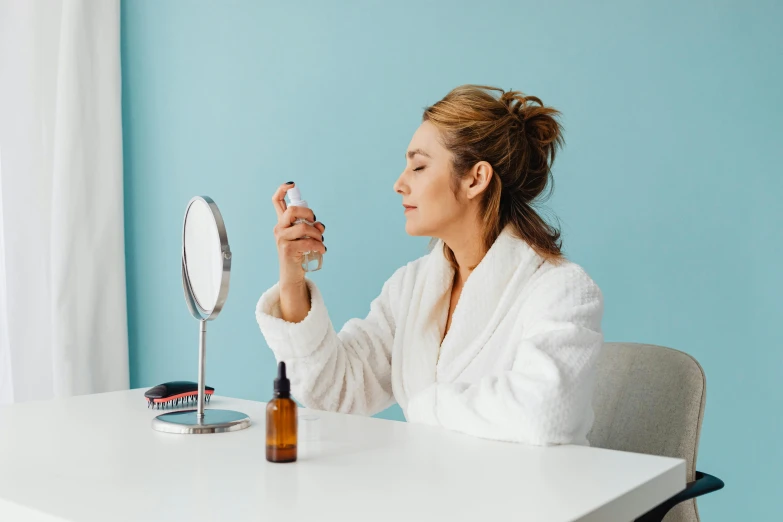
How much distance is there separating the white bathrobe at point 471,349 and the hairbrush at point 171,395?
0.20m

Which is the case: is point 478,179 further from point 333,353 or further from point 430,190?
point 333,353

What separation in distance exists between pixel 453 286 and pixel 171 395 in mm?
650

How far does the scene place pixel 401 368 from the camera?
62.2 inches

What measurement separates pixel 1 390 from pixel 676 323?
6.60 feet

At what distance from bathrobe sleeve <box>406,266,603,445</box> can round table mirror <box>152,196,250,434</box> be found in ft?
1.00

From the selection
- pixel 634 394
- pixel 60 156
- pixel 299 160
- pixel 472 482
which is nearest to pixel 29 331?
pixel 60 156

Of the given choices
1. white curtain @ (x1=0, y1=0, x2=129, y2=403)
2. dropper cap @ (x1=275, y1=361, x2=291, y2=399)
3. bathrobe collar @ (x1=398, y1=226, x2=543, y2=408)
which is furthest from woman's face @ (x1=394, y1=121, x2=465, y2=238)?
white curtain @ (x1=0, y1=0, x2=129, y2=403)

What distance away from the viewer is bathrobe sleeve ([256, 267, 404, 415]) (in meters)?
1.46

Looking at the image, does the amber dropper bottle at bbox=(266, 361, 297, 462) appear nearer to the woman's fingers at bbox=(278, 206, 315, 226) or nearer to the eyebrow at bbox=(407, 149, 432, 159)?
the woman's fingers at bbox=(278, 206, 315, 226)

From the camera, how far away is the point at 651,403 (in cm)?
137

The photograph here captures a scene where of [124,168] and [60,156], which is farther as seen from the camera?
[124,168]

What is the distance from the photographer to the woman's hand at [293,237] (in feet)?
4.55

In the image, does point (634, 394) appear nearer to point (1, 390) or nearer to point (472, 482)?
point (472, 482)

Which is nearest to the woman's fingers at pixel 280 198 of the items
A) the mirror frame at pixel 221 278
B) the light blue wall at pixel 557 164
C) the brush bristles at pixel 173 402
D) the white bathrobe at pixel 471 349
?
the white bathrobe at pixel 471 349
